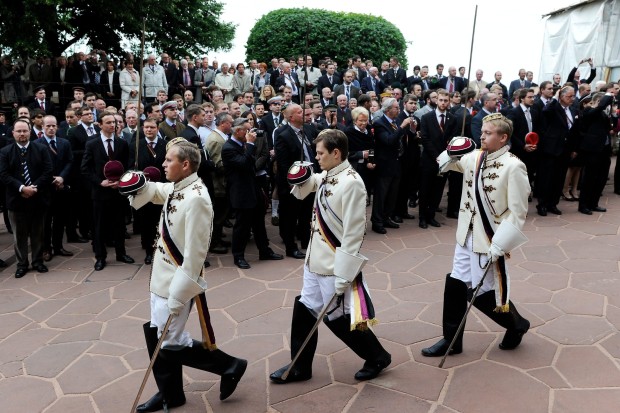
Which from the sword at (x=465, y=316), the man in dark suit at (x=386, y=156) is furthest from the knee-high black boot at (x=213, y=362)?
the man in dark suit at (x=386, y=156)

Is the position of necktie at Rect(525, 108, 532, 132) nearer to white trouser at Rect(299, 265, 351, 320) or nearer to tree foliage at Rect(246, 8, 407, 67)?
white trouser at Rect(299, 265, 351, 320)

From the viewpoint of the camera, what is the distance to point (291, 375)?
438 cm

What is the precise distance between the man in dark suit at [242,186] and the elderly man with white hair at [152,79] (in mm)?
7231

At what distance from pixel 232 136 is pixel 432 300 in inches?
123

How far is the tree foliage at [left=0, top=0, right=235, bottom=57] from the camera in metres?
13.0

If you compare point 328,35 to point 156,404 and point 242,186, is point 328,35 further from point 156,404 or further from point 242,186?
point 156,404

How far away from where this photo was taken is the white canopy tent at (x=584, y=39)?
16375 millimetres

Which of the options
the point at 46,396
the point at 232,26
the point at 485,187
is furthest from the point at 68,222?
the point at 232,26

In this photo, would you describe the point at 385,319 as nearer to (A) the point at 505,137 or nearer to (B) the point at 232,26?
(A) the point at 505,137

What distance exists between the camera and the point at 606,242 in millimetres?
8016

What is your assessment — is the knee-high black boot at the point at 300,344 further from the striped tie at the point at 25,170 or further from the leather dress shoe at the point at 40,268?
the striped tie at the point at 25,170

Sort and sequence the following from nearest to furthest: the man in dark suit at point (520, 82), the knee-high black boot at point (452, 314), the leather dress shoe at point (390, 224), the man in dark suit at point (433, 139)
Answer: the knee-high black boot at point (452, 314) < the man in dark suit at point (433, 139) < the leather dress shoe at point (390, 224) < the man in dark suit at point (520, 82)

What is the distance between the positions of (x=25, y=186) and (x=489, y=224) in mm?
5504

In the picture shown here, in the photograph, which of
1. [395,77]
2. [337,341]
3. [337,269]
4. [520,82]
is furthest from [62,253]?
[520,82]
